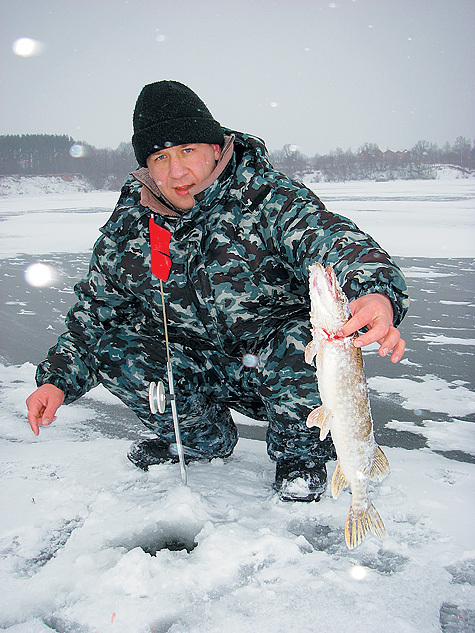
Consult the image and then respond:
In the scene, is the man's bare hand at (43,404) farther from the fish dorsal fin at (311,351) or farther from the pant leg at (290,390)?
the fish dorsal fin at (311,351)

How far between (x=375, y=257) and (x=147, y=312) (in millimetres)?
1173

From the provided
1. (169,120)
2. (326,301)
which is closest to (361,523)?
(326,301)

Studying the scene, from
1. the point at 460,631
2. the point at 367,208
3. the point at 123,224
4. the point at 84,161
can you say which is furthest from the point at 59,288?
the point at 84,161

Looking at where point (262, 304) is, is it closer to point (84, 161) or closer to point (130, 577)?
point (130, 577)

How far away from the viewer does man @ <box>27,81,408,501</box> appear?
6.83ft

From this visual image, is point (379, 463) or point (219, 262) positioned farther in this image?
point (219, 262)

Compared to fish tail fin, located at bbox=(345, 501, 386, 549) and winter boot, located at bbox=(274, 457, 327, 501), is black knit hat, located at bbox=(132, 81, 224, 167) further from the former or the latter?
fish tail fin, located at bbox=(345, 501, 386, 549)

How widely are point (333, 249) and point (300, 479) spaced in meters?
0.95

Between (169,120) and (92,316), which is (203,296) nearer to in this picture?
(92,316)

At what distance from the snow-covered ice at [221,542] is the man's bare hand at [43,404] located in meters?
0.33

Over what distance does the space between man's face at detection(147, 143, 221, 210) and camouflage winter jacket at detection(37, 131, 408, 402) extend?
0.06m

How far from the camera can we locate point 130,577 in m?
1.61

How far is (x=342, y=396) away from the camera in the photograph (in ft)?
5.09

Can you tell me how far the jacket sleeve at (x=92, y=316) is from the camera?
7.63 ft
